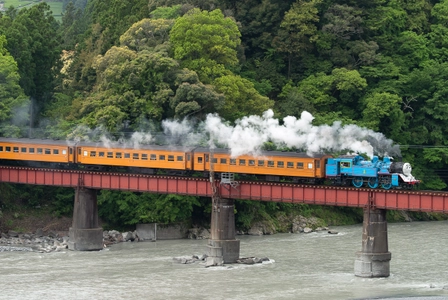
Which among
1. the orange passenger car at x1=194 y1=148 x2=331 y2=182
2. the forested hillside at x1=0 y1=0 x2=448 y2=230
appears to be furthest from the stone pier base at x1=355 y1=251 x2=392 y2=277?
the forested hillside at x1=0 y1=0 x2=448 y2=230

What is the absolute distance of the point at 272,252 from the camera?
10044 cm

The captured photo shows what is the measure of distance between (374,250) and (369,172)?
17.8 ft

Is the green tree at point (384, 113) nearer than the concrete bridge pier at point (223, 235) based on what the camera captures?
No

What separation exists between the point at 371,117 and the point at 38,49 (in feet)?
110

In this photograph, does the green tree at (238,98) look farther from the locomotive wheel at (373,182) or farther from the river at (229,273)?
the locomotive wheel at (373,182)

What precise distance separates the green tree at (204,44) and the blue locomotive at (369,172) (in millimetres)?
31154

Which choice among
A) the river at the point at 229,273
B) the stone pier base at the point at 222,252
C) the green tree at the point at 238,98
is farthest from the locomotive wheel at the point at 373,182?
the green tree at the point at 238,98

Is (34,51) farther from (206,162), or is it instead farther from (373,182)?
(373,182)

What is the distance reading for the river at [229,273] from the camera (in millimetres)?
83688

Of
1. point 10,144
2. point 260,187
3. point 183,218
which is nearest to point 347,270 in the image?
point 260,187

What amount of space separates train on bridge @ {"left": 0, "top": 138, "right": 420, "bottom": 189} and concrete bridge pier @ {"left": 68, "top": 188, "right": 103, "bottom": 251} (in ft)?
9.34

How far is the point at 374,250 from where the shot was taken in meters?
88.9

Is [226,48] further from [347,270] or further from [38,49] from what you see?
[347,270]

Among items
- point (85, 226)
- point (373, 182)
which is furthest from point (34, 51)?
point (373, 182)
